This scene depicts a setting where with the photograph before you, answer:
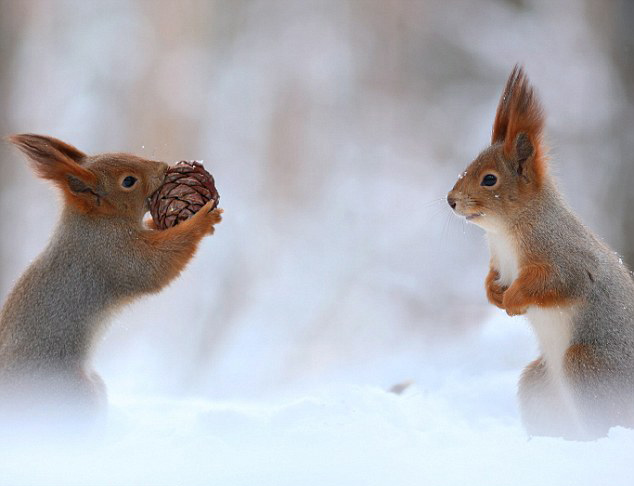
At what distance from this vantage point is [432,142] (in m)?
3.54

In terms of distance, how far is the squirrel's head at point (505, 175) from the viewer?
5.56ft

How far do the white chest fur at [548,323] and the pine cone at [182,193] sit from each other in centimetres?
65

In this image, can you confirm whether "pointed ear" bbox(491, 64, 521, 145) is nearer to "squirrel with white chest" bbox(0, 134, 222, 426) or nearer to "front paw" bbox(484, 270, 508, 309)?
"front paw" bbox(484, 270, 508, 309)

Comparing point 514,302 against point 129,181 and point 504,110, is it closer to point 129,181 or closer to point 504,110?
point 504,110

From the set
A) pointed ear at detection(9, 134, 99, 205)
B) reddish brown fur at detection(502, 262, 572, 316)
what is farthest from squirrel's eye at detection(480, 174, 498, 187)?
pointed ear at detection(9, 134, 99, 205)

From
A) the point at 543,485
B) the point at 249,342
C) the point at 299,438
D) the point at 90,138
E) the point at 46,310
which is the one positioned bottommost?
the point at 543,485

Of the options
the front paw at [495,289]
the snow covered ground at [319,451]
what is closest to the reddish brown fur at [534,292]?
the front paw at [495,289]

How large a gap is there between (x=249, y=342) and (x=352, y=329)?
42 centimetres

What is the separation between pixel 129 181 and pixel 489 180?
0.78m

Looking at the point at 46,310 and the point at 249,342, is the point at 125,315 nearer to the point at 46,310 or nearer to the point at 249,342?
the point at 46,310

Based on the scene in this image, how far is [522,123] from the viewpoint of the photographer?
169 centimetres

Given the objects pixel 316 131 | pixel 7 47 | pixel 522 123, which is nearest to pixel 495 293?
pixel 522 123

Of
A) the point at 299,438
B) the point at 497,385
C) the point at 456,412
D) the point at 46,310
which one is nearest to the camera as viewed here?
the point at 299,438

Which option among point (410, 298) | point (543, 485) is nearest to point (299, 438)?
point (543, 485)
